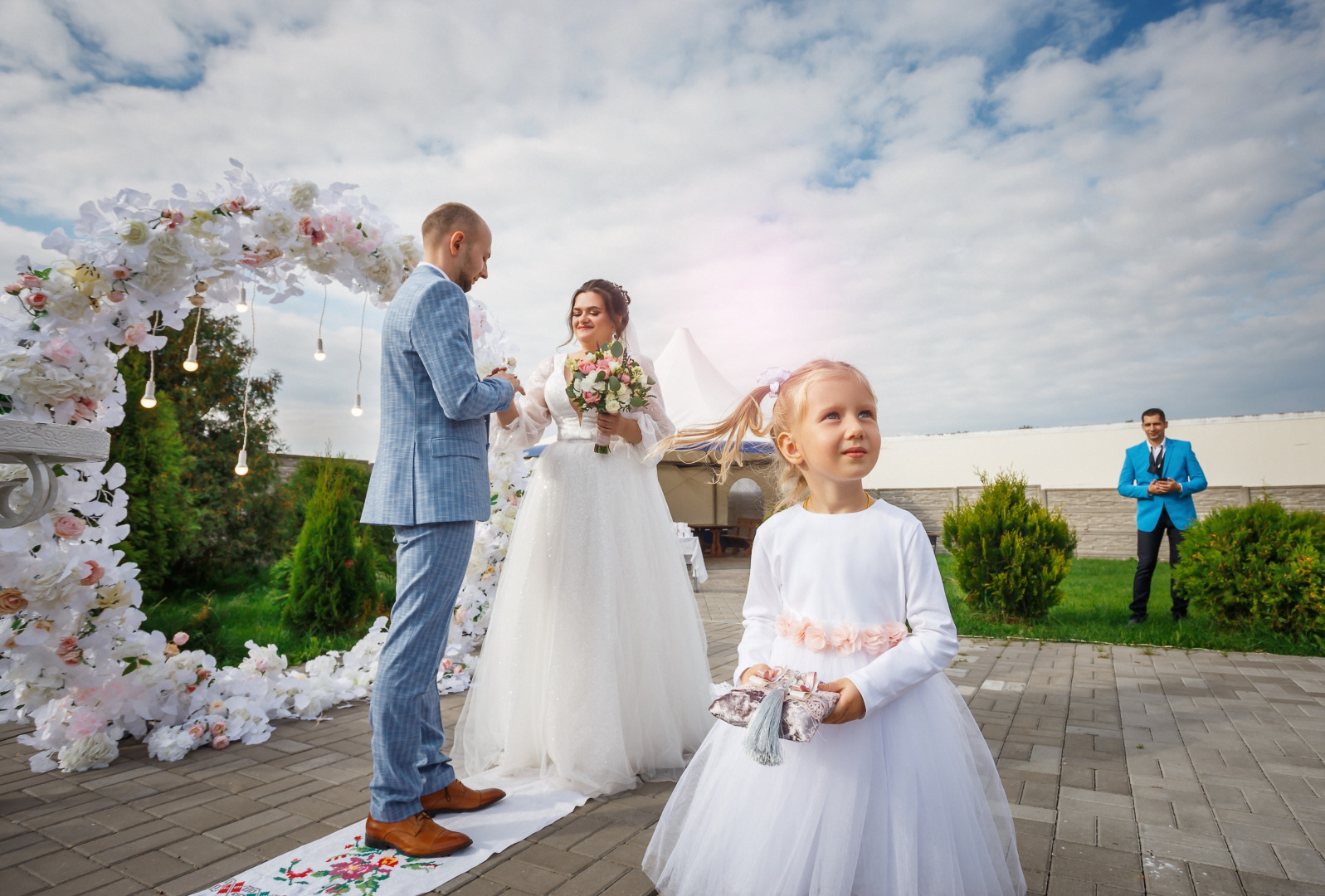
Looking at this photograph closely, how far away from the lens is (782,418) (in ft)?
6.70

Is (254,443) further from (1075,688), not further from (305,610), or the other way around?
(1075,688)

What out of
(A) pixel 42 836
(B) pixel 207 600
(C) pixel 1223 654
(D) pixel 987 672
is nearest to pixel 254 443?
(B) pixel 207 600

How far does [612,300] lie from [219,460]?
859 cm

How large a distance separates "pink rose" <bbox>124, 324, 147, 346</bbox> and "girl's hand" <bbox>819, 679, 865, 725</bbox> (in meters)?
3.43

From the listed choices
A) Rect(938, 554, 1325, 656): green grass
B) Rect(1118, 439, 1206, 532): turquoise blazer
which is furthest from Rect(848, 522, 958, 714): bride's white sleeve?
Rect(1118, 439, 1206, 532): turquoise blazer

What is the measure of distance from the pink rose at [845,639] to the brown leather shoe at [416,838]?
5.11 feet

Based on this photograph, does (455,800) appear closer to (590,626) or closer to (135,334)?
(590,626)

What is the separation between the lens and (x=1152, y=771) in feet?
10.5

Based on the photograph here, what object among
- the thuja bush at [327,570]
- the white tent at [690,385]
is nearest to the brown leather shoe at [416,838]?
the thuja bush at [327,570]

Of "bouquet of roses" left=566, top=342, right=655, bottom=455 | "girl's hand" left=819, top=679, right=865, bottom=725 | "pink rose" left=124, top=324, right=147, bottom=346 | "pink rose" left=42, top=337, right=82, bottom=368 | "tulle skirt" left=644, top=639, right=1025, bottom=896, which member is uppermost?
"pink rose" left=124, top=324, right=147, bottom=346

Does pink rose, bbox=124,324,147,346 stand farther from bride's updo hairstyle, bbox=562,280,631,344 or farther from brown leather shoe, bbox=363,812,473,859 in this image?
brown leather shoe, bbox=363,812,473,859

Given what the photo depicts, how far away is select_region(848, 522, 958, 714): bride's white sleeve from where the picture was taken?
1621mm

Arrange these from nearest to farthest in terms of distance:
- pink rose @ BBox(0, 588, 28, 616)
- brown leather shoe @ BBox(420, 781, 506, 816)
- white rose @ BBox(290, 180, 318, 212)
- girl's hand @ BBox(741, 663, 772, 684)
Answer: girl's hand @ BBox(741, 663, 772, 684), brown leather shoe @ BBox(420, 781, 506, 816), pink rose @ BBox(0, 588, 28, 616), white rose @ BBox(290, 180, 318, 212)

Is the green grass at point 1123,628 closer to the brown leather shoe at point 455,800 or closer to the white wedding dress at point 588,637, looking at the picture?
the white wedding dress at point 588,637
